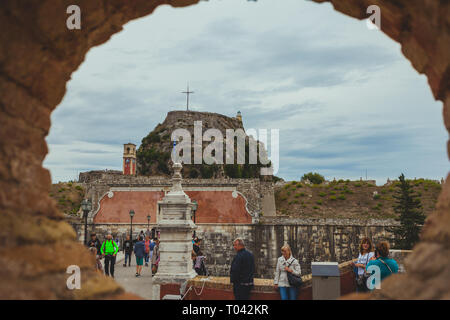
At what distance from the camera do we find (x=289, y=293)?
14.9 ft

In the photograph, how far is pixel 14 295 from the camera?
201 centimetres

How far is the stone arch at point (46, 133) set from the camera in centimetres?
209

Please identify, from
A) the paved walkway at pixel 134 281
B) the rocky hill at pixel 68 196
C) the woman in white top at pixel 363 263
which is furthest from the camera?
the rocky hill at pixel 68 196

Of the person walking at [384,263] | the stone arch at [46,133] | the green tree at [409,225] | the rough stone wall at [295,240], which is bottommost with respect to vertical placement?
the rough stone wall at [295,240]

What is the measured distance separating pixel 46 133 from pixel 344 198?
100 ft

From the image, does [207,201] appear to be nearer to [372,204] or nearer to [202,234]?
[202,234]

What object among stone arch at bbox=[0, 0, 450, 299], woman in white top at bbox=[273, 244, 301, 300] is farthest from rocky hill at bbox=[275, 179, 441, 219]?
stone arch at bbox=[0, 0, 450, 299]

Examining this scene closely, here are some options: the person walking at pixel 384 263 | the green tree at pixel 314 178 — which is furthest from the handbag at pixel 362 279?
the green tree at pixel 314 178

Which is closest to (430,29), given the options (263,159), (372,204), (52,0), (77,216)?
(52,0)

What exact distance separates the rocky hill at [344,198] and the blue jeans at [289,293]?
2428 centimetres

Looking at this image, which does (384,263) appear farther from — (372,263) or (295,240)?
(295,240)

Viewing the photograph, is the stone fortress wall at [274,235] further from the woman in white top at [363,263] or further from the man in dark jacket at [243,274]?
the man in dark jacket at [243,274]

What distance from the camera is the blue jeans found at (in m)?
4.53
